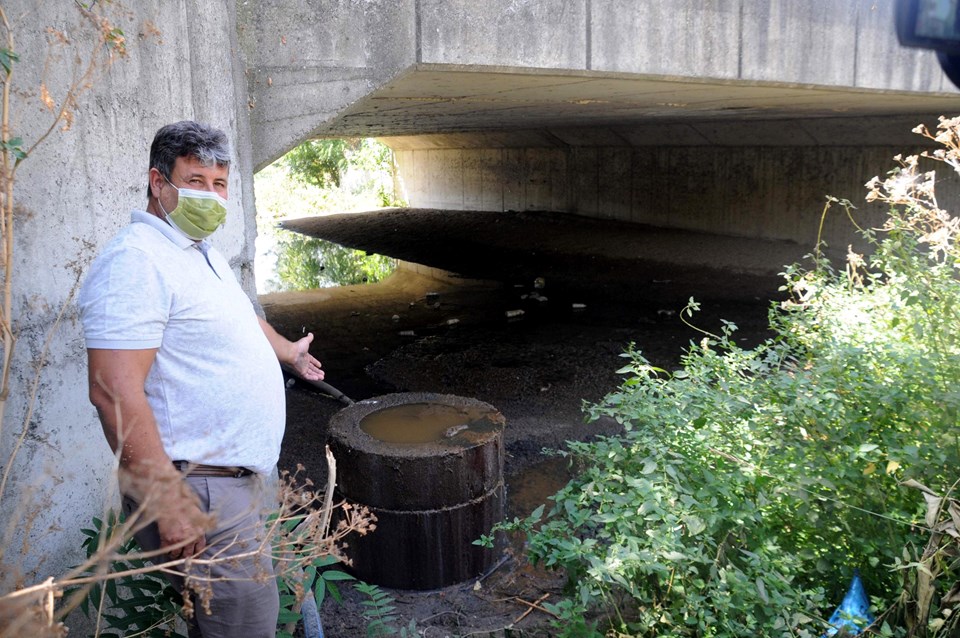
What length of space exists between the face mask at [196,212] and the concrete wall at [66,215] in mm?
448

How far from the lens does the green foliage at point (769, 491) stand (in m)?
2.36

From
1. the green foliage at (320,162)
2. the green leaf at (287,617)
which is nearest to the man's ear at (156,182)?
the green leaf at (287,617)

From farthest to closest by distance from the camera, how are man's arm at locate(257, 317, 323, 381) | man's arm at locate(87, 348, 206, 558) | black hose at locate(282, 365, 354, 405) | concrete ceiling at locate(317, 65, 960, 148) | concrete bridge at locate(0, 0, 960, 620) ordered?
1. black hose at locate(282, 365, 354, 405)
2. concrete ceiling at locate(317, 65, 960, 148)
3. man's arm at locate(257, 317, 323, 381)
4. concrete bridge at locate(0, 0, 960, 620)
5. man's arm at locate(87, 348, 206, 558)

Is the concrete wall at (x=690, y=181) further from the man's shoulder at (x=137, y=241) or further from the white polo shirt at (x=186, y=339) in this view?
the man's shoulder at (x=137, y=241)

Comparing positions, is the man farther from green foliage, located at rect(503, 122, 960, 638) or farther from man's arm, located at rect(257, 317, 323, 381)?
green foliage, located at rect(503, 122, 960, 638)

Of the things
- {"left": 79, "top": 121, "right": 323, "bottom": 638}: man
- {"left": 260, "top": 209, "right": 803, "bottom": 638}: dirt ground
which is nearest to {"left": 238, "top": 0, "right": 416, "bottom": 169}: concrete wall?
{"left": 79, "top": 121, "right": 323, "bottom": 638}: man

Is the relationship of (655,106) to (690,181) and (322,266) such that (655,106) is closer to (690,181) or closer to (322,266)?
(690,181)

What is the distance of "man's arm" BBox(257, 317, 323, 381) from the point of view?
271 centimetres

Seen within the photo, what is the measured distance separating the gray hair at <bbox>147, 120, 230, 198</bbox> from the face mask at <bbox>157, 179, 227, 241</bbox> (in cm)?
6

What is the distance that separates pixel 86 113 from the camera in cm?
275

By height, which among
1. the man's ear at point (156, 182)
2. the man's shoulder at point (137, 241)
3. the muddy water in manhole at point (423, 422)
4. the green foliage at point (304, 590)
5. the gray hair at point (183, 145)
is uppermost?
the gray hair at point (183, 145)

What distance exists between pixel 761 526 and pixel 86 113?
2.82m

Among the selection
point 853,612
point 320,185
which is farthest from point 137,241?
point 320,185

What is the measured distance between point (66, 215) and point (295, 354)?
924 mm
